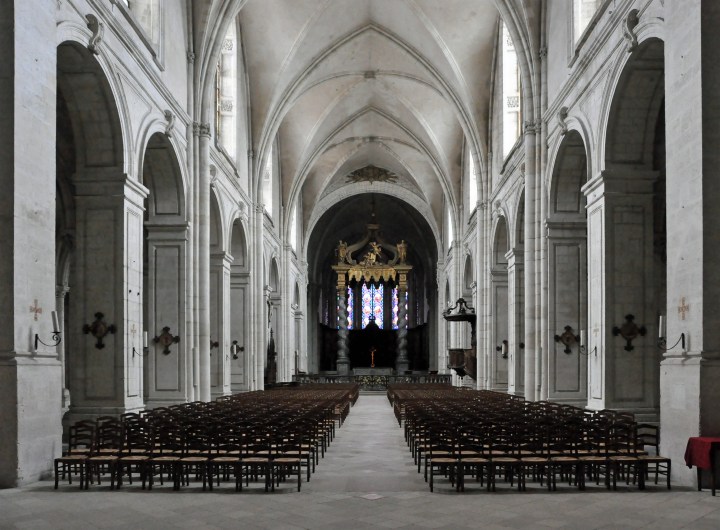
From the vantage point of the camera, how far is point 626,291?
15617mm

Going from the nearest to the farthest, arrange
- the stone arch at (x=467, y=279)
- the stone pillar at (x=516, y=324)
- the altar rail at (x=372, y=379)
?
the stone pillar at (x=516, y=324)
the stone arch at (x=467, y=279)
the altar rail at (x=372, y=379)

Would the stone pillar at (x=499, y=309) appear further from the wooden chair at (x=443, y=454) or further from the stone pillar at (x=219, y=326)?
the wooden chair at (x=443, y=454)

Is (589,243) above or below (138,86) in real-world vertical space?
below

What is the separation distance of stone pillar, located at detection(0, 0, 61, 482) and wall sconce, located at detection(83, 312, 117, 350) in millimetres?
4166

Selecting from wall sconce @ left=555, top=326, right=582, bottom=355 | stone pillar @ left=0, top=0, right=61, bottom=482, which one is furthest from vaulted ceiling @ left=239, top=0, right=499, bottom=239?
stone pillar @ left=0, top=0, right=61, bottom=482

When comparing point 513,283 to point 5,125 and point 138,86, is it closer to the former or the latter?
point 138,86

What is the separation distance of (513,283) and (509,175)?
347 cm

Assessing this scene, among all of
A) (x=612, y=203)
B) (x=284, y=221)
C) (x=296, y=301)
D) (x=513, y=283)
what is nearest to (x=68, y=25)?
(x=612, y=203)

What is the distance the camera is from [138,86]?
16.5 m

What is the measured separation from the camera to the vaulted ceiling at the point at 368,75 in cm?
2662

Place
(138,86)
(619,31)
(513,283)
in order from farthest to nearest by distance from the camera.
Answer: (513,283) < (138,86) < (619,31)

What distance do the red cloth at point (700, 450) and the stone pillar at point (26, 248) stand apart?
828 centimetres

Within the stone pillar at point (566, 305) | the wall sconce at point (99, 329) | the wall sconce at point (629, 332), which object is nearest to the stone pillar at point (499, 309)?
the stone pillar at point (566, 305)

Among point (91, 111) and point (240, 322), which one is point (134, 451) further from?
point (240, 322)
